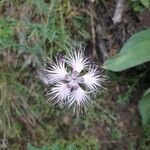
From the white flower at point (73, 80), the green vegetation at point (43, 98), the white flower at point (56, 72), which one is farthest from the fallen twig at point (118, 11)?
the white flower at point (56, 72)

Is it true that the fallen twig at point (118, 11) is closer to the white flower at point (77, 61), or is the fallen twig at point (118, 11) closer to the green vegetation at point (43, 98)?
the green vegetation at point (43, 98)

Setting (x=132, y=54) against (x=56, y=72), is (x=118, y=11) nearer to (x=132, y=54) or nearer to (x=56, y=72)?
(x=132, y=54)

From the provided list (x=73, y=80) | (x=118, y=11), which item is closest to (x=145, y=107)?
(x=73, y=80)

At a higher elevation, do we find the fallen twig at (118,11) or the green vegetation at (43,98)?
the fallen twig at (118,11)

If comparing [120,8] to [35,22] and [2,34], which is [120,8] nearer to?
[35,22]

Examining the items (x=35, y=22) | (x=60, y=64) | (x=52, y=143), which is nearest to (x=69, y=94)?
(x=60, y=64)

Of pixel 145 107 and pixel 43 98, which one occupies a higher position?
pixel 43 98

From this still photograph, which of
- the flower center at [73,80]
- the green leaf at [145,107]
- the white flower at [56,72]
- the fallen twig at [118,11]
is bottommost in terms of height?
the green leaf at [145,107]
